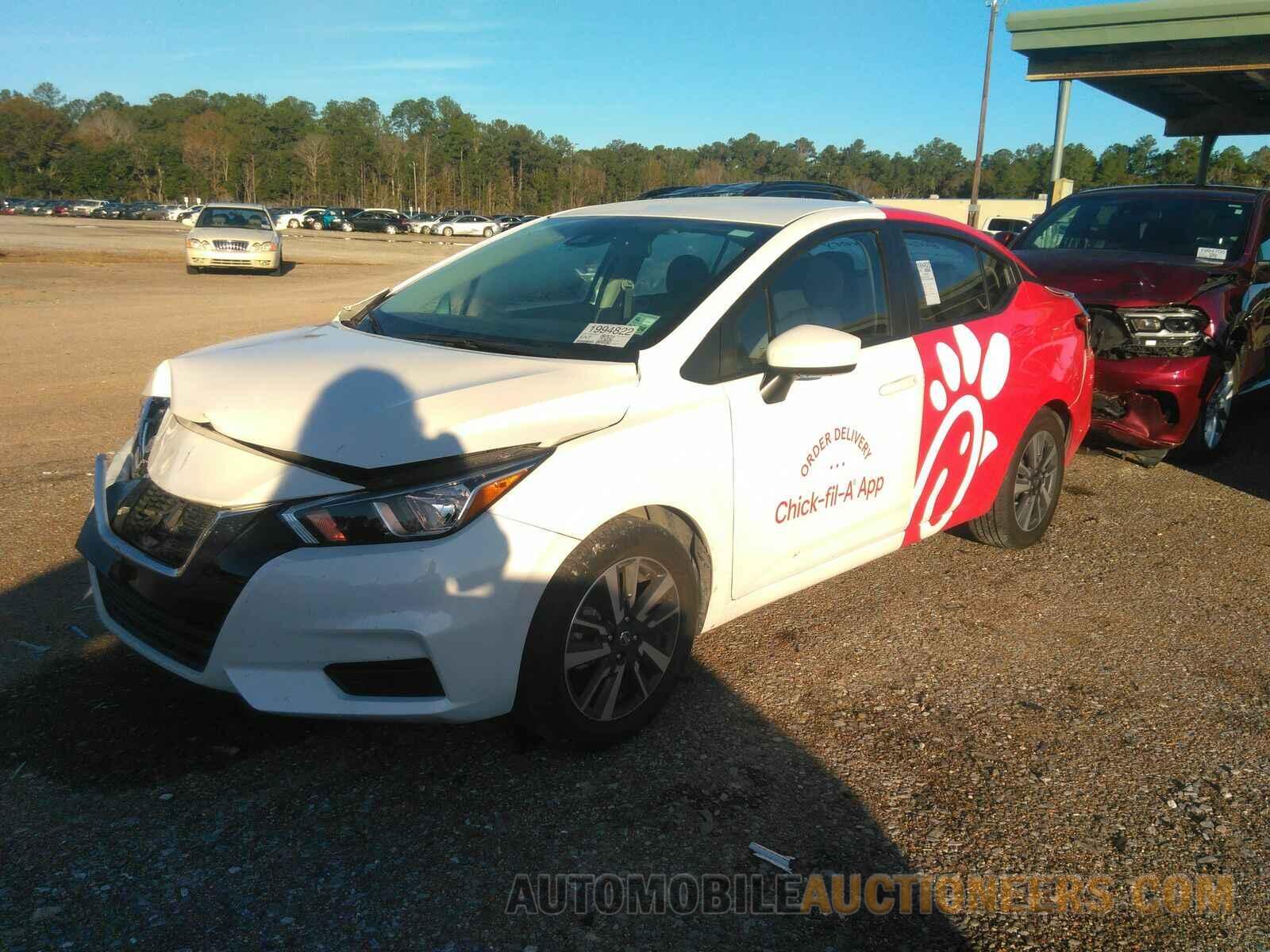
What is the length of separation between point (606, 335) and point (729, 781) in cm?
150

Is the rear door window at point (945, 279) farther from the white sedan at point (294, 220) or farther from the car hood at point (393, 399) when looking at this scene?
the white sedan at point (294, 220)

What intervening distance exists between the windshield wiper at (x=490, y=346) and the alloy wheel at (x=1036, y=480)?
101 inches

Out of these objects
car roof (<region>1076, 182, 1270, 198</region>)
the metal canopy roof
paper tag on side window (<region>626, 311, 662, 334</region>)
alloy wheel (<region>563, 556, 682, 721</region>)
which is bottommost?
alloy wheel (<region>563, 556, 682, 721</region>)

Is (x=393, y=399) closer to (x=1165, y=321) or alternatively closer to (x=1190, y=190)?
(x=1165, y=321)

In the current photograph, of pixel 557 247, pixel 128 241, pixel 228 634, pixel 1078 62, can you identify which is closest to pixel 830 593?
pixel 557 247

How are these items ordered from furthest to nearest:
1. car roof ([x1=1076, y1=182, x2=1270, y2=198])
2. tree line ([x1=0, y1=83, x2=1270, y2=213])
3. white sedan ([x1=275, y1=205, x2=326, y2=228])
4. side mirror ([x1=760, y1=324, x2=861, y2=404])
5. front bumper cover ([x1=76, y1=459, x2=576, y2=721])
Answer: tree line ([x1=0, y1=83, x2=1270, y2=213]) < white sedan ([x1=275, y1=205, x2=326, y2=228]) < car roof ([x1=1076, y1=182, x2=1270, y2=198]) < side mirror ([x1=760, y1=324, x2=861, y2=404]) < front bumper cover ([x1=76, y1=459, x2=576, y2=721])

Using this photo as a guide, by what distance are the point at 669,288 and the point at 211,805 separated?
7.24 ft

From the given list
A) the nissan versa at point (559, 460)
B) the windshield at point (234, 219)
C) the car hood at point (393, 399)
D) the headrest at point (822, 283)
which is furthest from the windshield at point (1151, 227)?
the windshield at point (234, 219)

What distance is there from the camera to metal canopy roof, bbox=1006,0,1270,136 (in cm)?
1516

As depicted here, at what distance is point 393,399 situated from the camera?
9.59 ft

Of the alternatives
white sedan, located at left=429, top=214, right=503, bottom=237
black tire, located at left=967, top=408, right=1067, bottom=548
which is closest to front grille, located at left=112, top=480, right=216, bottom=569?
black tire, located at left=967, top=408, right=1067, bottom=548

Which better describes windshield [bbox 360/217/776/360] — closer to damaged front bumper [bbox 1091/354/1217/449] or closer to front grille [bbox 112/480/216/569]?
front grille [bbox 112/480/216/569]

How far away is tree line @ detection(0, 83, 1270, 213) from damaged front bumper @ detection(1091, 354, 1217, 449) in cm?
10260

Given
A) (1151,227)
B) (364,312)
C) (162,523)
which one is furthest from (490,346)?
(1151,227)
